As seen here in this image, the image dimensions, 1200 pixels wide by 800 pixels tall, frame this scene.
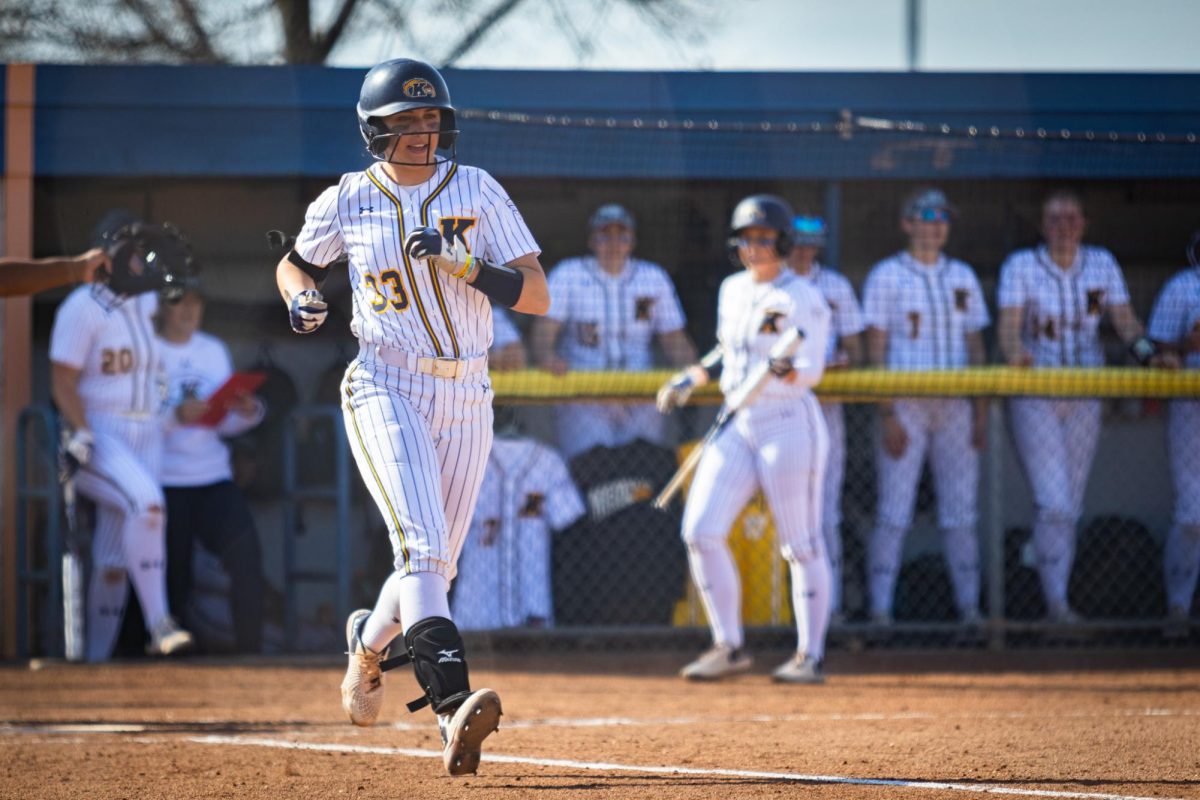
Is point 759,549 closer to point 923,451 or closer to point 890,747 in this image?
point 923,451

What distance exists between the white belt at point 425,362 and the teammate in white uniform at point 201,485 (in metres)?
3.72

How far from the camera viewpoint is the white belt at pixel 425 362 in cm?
398

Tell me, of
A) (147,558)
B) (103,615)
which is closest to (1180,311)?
(147,558)

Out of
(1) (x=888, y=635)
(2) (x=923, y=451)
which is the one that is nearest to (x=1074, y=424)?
(2) (x=923, y=451)

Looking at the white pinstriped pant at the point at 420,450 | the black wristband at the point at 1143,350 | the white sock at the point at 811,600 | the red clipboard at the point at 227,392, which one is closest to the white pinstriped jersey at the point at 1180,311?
the black wristband at the point at 1143,350

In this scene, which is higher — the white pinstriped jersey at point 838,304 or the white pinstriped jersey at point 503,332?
the white pinstriped jersey at point 838,304

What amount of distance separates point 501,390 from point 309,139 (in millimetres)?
1793

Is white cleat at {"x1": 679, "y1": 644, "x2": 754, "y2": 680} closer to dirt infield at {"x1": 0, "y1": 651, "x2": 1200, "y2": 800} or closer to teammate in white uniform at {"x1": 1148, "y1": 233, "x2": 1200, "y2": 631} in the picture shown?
dirt infield at {"x1": 0, "y1": 651, "x2": 1200, "y2": 800}

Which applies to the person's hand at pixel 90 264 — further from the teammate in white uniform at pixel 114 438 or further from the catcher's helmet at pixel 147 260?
the teammate in white uniform at pixel 114 438

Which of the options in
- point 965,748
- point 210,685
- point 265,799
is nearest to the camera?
point 265,799

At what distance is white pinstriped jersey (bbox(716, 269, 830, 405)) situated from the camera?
20.8 feet

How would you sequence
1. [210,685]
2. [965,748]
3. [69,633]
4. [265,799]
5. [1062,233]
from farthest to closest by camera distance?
1. [1062,233]
2. [69,633]
3. [210,685]
4. [965,748]
5. [265,799]

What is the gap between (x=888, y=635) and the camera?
782 centimetres

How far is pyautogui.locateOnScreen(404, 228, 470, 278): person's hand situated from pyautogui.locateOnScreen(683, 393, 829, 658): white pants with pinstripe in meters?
2.79
